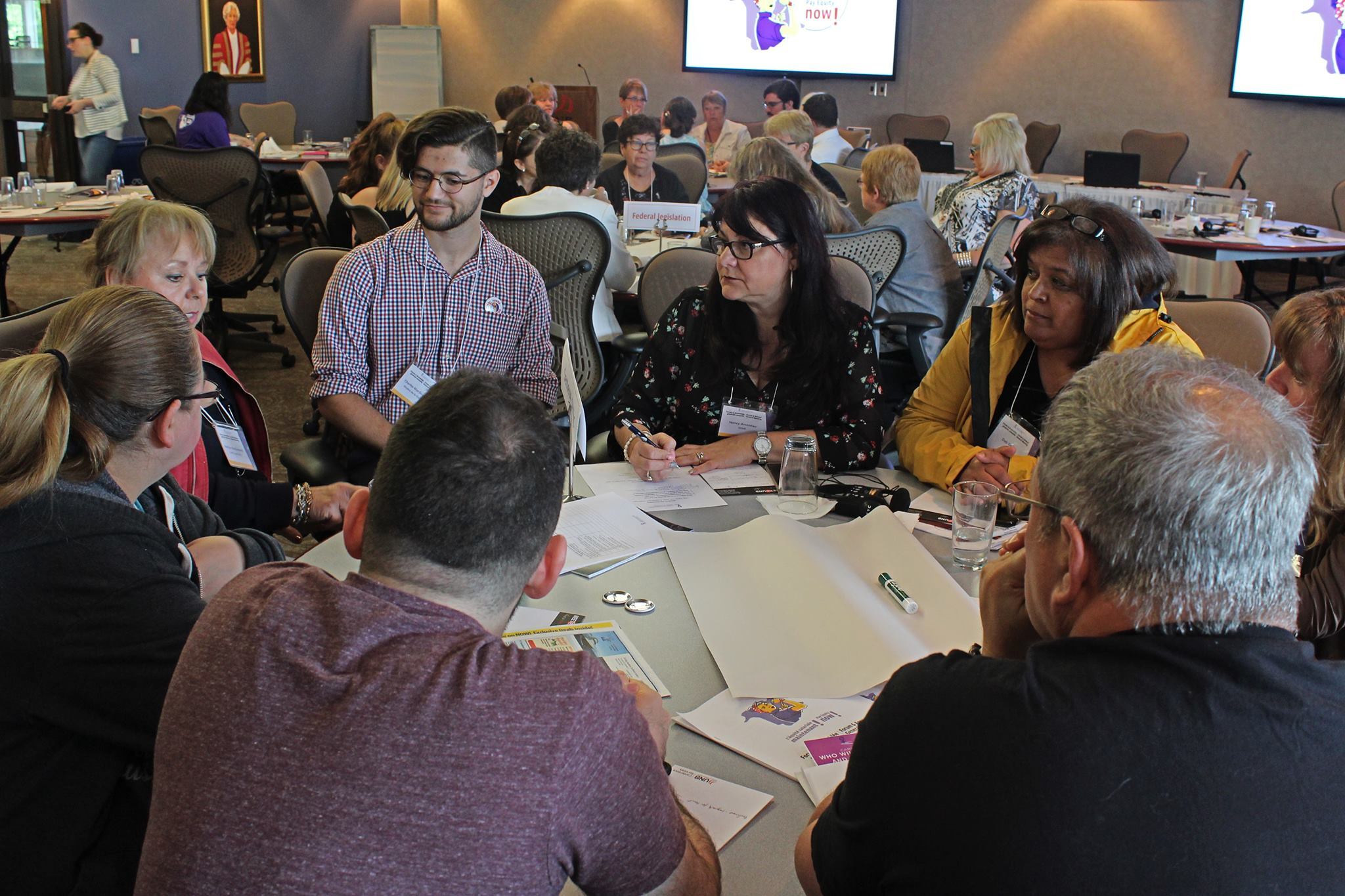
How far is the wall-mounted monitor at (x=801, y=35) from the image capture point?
11.4m

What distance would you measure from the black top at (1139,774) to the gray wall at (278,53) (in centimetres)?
1216

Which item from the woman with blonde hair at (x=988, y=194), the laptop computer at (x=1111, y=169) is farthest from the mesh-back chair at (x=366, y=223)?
the laptop computer at (x=1111, y=169)

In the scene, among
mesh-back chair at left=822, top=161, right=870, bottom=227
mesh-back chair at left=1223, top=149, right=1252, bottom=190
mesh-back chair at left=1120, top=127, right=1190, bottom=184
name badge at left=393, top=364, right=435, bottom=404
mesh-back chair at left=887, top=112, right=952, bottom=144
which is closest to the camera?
name badge at left=393, top=364, right=435, bottom=404

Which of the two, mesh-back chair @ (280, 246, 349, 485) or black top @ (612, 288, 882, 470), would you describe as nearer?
black top @ (612, 288, 882, 470)

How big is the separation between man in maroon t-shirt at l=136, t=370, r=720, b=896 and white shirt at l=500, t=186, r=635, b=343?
3237 mm

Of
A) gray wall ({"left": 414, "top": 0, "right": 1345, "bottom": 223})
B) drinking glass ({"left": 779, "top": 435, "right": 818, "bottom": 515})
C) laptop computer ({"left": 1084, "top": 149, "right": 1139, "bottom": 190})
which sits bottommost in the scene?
drinking glass ({"left": 779, "top": 435, "right": 818, "bottom": 515})

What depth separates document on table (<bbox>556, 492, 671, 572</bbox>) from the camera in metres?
1.97

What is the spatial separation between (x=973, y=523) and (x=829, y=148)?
Answer: 23.5 ft

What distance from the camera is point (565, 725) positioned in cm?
94

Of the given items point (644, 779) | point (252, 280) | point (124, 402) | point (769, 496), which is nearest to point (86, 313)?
point (124, 402)

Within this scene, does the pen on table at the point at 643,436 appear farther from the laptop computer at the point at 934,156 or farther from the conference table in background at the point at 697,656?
the laptop computer at the point at 934,156

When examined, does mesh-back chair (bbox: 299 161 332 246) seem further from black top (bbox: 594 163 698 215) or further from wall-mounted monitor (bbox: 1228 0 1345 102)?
wall-mounted monitor (bbox: 1228 0 1345 102)

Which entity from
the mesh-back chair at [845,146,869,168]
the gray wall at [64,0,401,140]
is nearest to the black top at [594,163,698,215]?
the mesh-back chair at [845,146,869,168]

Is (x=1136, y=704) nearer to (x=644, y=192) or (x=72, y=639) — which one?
(x=72, y=639)
